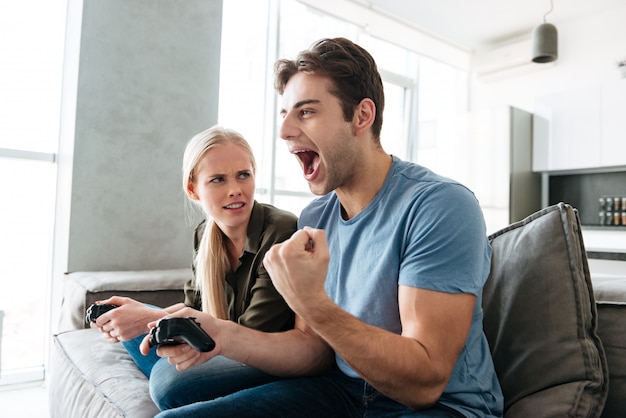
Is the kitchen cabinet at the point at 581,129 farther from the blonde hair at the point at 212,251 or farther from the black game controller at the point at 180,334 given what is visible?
the black game controller at the point at 180,334

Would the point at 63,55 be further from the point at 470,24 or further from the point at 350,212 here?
the point at 470,24

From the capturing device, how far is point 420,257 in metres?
0.91

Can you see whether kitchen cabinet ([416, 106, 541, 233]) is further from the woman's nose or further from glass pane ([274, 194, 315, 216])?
the woman's nose

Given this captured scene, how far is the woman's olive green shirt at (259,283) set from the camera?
1238mm

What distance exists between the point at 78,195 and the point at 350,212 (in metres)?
1.82

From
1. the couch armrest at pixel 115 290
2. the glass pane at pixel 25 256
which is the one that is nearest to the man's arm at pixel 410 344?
the couch armrest at pixel 115 290

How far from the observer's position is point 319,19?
3.99 meters

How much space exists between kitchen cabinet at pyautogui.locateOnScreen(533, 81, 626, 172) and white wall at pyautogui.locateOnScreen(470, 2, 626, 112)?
22cm

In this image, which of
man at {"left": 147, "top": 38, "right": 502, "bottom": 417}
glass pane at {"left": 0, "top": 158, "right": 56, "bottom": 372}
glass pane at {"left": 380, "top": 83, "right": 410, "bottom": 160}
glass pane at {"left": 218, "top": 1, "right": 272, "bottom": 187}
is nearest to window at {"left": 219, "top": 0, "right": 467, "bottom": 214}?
glass pane at {"left": 218, "top": 1, "right": 272, "bottom": 187}

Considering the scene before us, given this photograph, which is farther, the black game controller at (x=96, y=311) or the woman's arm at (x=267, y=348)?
the black game controller at (x=96, y=311)

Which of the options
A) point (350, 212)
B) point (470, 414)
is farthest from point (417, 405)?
point (350, 212)

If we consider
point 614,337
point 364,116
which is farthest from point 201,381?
point 614,337

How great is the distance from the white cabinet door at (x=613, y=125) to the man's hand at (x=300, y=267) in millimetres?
3948

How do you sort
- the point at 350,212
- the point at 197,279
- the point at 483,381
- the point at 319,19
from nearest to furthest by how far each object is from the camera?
1. the point at 483,381
2. the point at 350,212
3. the point at 197,279
4. the point at 319,19
